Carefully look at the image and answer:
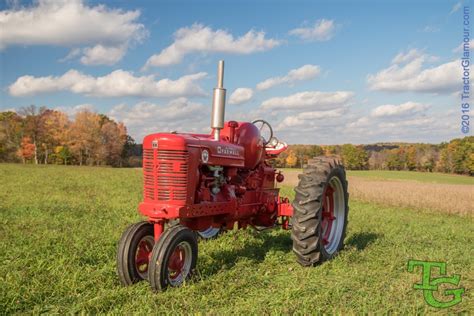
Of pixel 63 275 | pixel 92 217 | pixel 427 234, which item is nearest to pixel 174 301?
pixel 63 275

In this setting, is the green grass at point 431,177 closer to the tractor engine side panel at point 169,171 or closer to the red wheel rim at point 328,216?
the red wheel rim at point 328,216

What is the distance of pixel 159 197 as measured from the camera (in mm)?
5145

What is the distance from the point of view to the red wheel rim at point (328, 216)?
6926mm

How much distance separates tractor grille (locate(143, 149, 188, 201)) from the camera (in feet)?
16.8

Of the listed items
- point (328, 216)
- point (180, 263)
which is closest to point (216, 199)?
point (180, 263)

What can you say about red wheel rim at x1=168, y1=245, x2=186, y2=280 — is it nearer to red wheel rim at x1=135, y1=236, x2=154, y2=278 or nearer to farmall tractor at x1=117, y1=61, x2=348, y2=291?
farmall tractor at x1=117, y1=61, x2=348, y2=291

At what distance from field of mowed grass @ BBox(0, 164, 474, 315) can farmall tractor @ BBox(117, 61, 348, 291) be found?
292 mm

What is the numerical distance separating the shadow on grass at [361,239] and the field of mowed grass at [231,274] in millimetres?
25

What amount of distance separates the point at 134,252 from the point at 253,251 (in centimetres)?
243

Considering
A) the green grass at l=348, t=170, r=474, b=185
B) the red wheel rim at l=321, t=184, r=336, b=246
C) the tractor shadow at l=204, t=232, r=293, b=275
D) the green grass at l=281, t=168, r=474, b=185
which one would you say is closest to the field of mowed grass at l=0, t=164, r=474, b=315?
the tractor shadow at l=204, t=232, r=293, b=275

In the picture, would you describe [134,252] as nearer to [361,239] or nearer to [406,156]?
[361,239]

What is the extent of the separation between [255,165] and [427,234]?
478 cm

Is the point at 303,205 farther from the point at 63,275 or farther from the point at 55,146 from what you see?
the point at 55,146

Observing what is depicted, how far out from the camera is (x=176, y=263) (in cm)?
490
